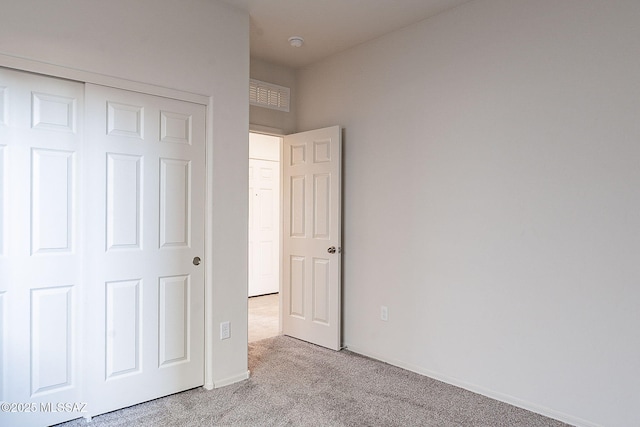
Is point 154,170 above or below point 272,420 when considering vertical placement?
above

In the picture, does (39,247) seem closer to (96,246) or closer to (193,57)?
(96,246)

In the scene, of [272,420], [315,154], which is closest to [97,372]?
[272,420]

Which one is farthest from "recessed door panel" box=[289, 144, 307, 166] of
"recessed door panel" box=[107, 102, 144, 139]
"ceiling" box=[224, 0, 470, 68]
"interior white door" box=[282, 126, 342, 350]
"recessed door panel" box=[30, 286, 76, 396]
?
"recessed door panel" box=[30, 286, 76, 396]

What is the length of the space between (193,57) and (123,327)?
185 centimetres

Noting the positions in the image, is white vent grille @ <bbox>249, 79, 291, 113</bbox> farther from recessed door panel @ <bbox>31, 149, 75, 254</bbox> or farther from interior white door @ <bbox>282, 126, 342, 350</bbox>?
recessed door panel @ <bbox>31, 149, 75, 254</bbox>

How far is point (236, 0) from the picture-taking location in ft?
9.66

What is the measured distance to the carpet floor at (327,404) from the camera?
2451 mm

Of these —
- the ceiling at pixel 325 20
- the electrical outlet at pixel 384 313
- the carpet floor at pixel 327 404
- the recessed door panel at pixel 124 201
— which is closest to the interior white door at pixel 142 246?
the recessed door panel at pixel 124 201

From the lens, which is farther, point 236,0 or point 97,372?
point 236,0

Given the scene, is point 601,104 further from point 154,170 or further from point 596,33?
point 154,170

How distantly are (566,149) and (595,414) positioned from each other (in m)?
1.56

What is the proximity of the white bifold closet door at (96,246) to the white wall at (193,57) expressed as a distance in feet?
0.44

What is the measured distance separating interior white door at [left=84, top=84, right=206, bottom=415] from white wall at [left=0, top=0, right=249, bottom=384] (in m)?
0.13

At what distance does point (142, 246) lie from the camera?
8.74 feet
